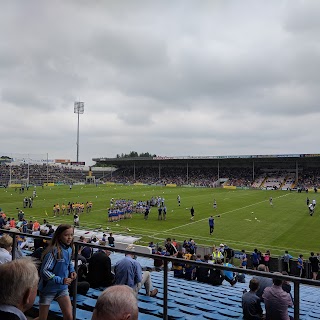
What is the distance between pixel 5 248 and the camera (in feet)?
18.1

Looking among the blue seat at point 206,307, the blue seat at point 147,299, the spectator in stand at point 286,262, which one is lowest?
the spectator in stand at point 286,262

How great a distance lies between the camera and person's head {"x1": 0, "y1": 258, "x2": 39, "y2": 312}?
2.50 metres

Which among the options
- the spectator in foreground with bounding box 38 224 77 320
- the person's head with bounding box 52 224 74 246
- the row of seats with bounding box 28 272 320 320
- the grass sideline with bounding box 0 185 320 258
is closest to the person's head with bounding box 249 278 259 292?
the row of seats with bounding box 28 272 320 320

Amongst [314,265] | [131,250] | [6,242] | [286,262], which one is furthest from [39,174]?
[131,250]

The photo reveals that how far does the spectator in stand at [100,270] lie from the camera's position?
664 cm

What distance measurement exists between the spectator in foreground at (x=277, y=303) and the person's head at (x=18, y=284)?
3.60 m

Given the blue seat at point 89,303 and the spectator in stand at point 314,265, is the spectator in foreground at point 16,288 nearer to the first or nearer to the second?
the blue seat at point 89,303

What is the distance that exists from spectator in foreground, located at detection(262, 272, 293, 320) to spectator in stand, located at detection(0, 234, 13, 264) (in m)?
3.93

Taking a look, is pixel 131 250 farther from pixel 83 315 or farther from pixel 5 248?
pixel 5 248

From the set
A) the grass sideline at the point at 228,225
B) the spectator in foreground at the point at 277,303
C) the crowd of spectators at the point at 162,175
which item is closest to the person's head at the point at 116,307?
the spectator in foreground at the point at 277,303

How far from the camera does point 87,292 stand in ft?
21.8

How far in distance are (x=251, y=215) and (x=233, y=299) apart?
29.3 m

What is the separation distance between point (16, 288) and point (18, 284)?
0.03 m

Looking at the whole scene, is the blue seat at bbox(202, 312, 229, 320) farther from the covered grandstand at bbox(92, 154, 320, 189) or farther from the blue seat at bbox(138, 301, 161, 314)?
the covered grandstand at bbox(92, 154, 320, 189)
